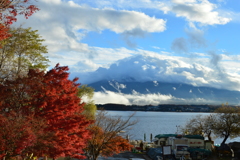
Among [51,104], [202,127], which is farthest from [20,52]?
[202,127]

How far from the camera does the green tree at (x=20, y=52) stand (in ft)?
95.7

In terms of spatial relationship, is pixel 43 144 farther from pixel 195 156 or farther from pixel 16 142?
pixel 195 156

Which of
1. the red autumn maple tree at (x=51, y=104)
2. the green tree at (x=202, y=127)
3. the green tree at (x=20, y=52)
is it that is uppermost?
the green tree at (x=20, y=52)

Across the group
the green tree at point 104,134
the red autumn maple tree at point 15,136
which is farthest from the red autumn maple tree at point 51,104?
the green tree at point 104,134

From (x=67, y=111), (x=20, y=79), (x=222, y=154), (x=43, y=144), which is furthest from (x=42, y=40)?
(x=222, y=154)

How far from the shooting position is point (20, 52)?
3061cm

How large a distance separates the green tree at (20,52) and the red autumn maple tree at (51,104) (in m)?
6.83

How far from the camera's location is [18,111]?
2052cm

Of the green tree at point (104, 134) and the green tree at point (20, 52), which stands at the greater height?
the green tree at point (20, 52)

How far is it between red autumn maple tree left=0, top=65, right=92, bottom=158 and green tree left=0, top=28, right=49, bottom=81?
22.4 ft

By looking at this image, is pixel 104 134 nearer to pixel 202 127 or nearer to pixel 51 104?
pixel 51 104

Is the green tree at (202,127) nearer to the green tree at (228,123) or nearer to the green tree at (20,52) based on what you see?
the green tree at (228,123)

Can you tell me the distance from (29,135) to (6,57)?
14.9m

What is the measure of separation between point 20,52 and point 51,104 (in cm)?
1218
